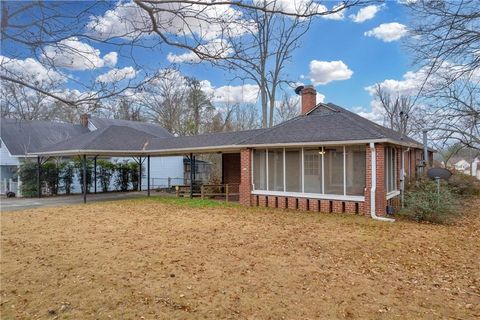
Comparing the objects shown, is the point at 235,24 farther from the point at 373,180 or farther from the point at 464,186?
the point at 464,186

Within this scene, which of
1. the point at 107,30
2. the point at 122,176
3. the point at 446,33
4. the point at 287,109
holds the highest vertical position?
the point at 287,109

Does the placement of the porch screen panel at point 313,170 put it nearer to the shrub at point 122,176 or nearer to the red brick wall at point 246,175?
the red brick wall at point 246,175

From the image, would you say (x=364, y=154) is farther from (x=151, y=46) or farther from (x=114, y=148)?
(x=114, y=148)

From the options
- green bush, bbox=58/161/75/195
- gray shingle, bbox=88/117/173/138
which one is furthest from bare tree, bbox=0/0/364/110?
gray shingle, bbox=88/117/173/138

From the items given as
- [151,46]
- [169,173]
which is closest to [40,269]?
[151,46]

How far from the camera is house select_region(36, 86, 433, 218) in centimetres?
1037

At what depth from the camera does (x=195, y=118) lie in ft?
97.6

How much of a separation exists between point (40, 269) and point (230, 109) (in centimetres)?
2573

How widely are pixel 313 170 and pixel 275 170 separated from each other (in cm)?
165

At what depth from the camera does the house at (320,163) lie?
1037 centimetres

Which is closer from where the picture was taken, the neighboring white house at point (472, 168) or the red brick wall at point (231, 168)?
the red brick wall at point (231, 168)

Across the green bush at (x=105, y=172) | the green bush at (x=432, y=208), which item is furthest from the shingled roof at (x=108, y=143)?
the green bush at (x=432, y=208)

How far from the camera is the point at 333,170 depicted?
11.2 m

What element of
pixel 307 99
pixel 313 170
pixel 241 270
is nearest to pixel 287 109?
pixel 307 99
